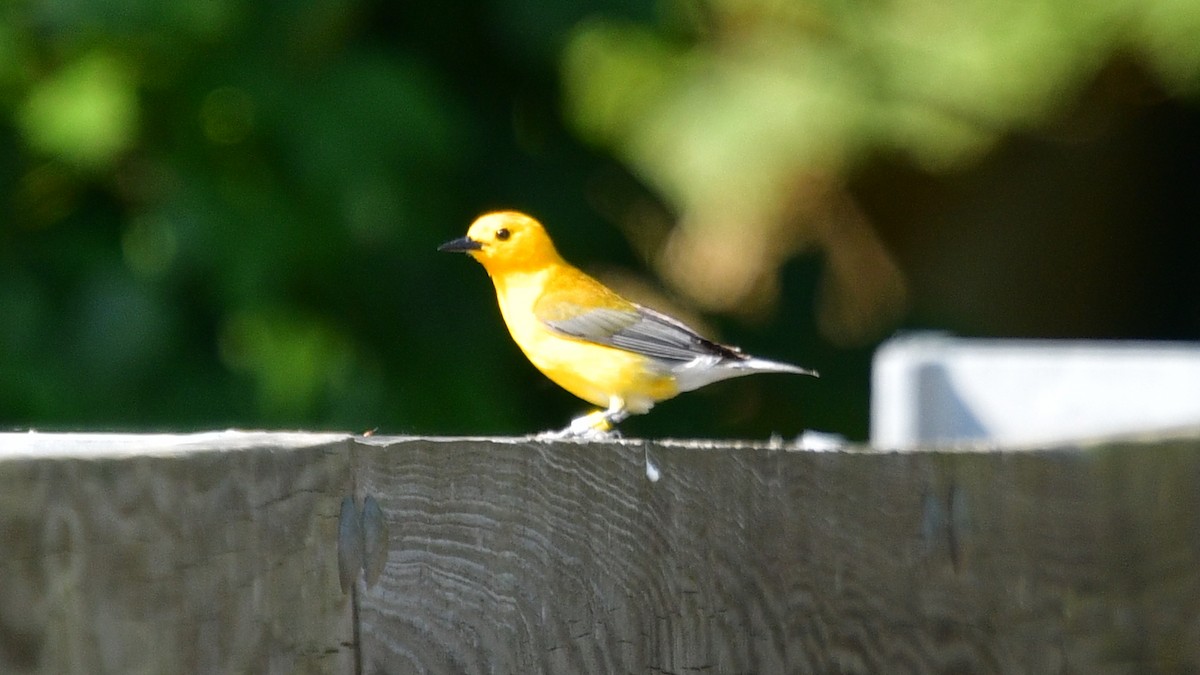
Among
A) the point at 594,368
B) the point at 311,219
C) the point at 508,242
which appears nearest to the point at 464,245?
the point at 508,242

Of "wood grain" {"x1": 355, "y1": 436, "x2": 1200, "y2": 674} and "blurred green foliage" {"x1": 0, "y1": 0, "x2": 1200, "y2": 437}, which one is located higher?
"blurred green foliage" {"x1": 0, "y1": 0, "x2": 1200, "y2": 437}

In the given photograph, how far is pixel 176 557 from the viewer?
1514 mm

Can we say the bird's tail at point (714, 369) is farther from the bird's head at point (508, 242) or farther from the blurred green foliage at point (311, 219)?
the blurred green foliage at point (311, 219)

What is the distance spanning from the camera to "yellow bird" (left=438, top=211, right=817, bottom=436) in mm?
3904

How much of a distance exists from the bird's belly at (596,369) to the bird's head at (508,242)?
1.05 feet

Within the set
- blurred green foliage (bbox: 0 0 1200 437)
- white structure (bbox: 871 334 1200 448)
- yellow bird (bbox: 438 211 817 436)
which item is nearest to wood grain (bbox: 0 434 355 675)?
yellow bird (bbox: 438 211 817 436)

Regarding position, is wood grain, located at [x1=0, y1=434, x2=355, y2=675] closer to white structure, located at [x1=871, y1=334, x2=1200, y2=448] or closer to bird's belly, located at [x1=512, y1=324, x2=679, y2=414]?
bird's belly, located at [x1=512, y1=324, x2=679, y2=414]

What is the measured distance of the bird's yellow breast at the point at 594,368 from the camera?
3.89 m

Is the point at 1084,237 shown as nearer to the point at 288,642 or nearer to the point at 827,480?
the point at 827,480

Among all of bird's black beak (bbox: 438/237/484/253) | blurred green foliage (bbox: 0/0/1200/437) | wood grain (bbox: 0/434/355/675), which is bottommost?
wood grain (bbox: 0/434/355/675)

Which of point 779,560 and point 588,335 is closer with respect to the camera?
point 779,560

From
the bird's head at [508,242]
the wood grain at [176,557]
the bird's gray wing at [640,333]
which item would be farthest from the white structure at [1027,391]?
the wood grain at [176,557]

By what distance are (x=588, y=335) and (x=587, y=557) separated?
2.00 meters

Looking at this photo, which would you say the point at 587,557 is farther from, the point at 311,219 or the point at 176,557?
the point at 311,219
